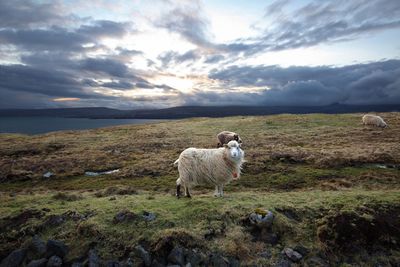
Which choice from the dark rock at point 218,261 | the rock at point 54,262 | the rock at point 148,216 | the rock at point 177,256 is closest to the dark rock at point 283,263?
the dark rock at point 218,261

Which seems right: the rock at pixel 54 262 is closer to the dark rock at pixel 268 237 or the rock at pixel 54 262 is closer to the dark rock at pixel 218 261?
the dark rock at pixel 218 261

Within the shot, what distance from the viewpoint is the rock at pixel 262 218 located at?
9711 millimetres

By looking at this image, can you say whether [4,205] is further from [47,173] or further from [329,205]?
[329,205]

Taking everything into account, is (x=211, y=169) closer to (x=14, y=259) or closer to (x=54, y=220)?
(x=54, y=220)

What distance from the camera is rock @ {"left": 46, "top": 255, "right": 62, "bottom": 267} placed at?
8672 millimetres

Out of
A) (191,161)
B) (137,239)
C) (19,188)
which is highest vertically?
(191,161)

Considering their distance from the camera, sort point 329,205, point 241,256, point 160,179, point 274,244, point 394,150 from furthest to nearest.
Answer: point 394,150
point 160,179
point 329,205
point 274,244
point 241,256

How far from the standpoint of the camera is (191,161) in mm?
13195

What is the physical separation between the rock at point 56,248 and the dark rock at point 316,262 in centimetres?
799

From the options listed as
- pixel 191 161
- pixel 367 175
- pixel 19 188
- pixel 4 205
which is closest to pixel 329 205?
pixel 191 161

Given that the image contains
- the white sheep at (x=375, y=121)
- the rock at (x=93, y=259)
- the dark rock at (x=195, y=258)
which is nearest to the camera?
the dark rock at (x=195, y=258)

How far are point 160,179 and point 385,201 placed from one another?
13.4m

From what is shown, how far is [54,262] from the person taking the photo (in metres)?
8.70

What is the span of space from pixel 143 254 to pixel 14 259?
4.44m
